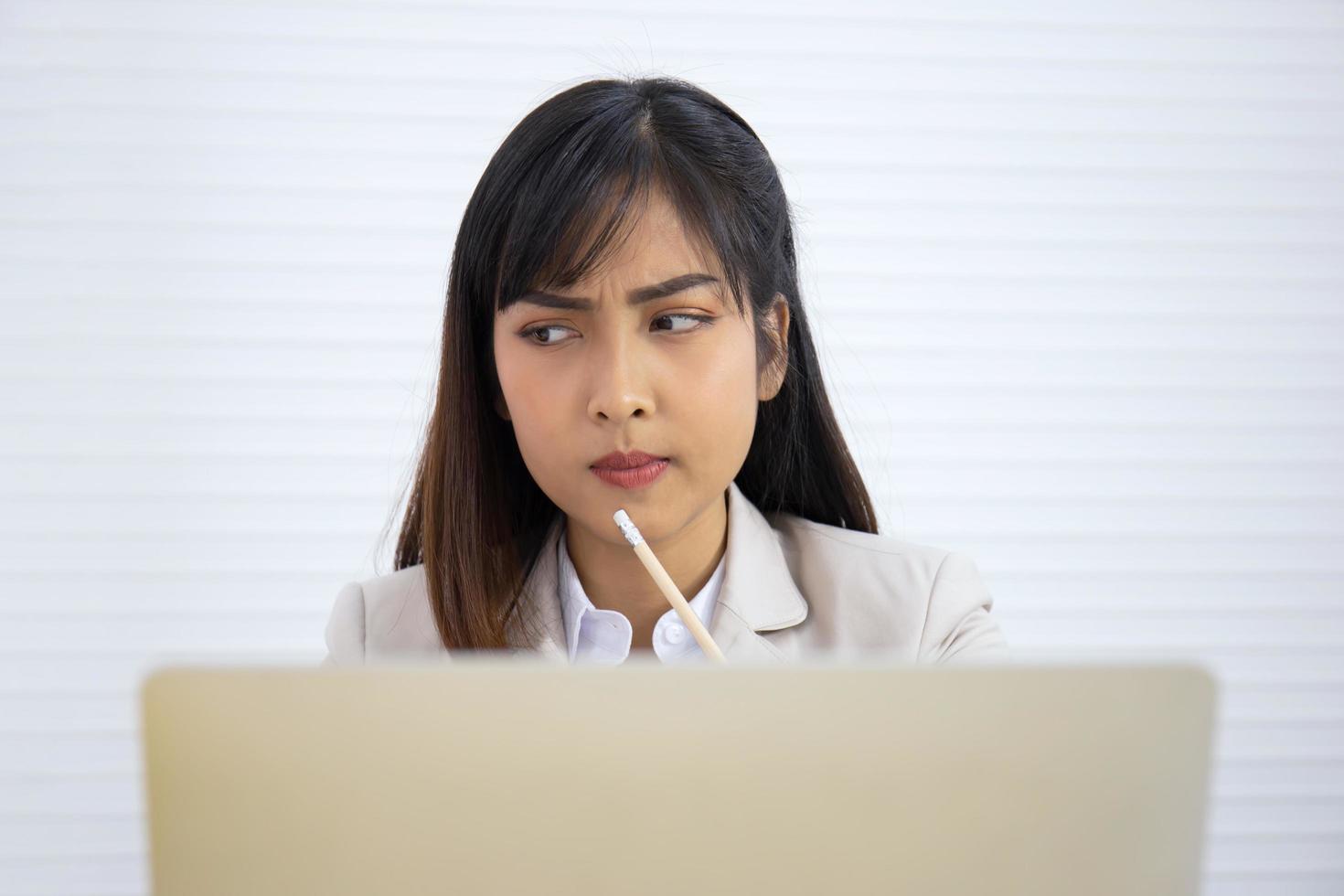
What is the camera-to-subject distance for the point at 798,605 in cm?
128

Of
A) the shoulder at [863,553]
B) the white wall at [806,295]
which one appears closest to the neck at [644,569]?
the shoulder at [863,553]

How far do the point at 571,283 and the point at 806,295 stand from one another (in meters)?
1.16

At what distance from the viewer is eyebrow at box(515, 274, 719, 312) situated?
107 cm

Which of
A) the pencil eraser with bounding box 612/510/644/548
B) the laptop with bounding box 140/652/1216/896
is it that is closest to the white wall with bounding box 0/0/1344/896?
the pencil eraser with bounding box 612/510/644/548

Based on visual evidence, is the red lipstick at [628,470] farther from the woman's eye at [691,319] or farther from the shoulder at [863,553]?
the shoulder at [863,553]

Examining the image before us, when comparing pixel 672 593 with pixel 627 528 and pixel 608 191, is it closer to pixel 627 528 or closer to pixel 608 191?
pixel 627 528

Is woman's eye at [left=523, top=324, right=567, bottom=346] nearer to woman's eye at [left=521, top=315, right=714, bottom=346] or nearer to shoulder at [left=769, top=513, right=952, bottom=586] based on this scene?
woman's eye at [left=521, top=315, right=714, bottom=346]

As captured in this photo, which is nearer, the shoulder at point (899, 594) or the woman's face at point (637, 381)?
the woman's face at point (637, 381)

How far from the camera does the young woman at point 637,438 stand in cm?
A: 108

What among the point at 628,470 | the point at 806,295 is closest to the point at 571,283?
Result: the point at 628,470

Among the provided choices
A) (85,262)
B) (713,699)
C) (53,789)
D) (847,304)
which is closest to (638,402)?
(713,699)

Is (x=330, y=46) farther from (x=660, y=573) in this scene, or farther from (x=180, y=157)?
Answer: (x=660, y=573)

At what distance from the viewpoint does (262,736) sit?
468mm

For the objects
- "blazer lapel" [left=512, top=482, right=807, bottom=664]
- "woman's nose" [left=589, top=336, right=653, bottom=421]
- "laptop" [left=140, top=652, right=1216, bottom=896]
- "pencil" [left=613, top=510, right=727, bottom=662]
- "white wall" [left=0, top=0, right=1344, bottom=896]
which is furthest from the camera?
"white wall" [left=0, top=0, right=1344, bottom=896]
